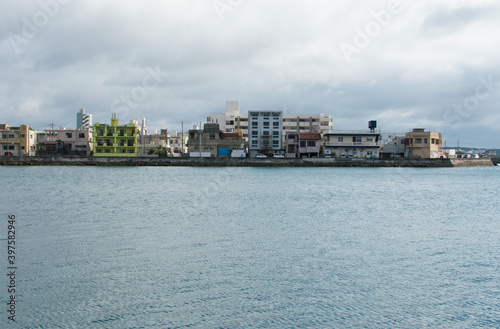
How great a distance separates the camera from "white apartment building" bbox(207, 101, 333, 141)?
93375mm

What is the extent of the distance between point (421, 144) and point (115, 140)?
5355cm

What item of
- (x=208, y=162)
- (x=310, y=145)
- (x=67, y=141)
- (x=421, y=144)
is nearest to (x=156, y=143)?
(x=67, y=141)

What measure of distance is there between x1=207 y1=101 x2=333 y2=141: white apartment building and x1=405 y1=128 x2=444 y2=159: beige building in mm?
16060

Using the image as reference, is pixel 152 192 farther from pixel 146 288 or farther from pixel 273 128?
pixel 273 128

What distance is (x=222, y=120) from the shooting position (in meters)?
94.7

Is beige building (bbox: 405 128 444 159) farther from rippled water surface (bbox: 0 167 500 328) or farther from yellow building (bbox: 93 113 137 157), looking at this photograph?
rippled water surface (bbox: 0 167 500 328)

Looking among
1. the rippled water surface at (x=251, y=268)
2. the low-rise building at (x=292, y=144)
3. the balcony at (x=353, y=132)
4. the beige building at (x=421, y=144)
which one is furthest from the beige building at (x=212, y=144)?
the rippled water surface at (x=251, y=268)

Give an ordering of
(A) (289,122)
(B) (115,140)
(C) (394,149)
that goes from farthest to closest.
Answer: (A) (289,122) < (C) (394,149) < (B) (115,140)

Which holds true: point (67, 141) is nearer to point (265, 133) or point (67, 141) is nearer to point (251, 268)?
point (265, 133)

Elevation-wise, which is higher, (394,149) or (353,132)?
(353,132)

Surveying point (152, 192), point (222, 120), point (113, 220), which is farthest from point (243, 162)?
point (113, 220)

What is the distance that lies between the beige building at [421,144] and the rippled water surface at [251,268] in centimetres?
6200

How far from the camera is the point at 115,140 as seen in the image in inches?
3135

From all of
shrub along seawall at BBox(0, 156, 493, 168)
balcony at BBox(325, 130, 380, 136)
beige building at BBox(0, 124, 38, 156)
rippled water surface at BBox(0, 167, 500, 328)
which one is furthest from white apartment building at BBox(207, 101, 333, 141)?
rippled water surface at BBox(0, 167, 500, 328)
